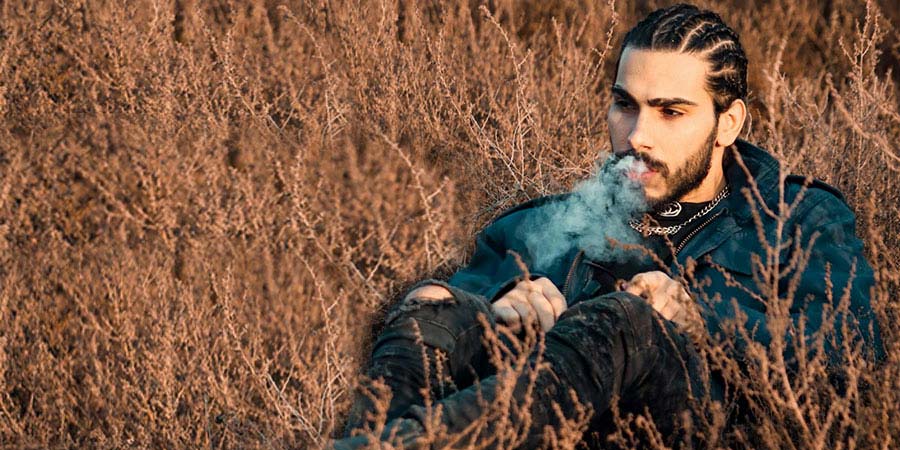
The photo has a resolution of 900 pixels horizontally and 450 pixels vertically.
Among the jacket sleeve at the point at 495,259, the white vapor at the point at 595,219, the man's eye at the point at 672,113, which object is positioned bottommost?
the jacket sleeve at the point at 495,259

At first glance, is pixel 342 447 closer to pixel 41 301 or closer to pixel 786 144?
pixel 41 301

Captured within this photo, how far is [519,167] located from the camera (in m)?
4.69

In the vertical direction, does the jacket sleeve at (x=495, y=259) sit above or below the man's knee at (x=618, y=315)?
below

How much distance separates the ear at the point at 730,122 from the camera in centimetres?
323

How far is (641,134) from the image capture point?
10.2ft

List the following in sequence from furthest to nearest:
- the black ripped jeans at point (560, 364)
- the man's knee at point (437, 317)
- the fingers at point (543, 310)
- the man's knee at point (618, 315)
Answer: the fingers at point (543, 310)
the man's knee at point (437, 317)
the man's knee at point (618, 315)
the black ripped jeans at point (560, 364)

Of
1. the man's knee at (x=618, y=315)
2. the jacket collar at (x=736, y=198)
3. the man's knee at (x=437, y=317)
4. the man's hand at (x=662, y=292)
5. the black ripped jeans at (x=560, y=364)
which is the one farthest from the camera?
the jacket collar at (x=736, y=198)

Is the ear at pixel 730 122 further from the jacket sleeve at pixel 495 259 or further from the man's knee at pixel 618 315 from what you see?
the man's knee at pixel 618 315

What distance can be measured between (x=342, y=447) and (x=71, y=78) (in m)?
3.42

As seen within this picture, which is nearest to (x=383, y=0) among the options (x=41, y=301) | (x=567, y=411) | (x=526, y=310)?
(x=41, y=301)

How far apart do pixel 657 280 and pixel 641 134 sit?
56 cm

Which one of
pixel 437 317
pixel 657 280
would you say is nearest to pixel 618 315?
pixel 657 280

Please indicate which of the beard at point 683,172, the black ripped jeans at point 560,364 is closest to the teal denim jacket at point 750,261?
the beard at point 683,172

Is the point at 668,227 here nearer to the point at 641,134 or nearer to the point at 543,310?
the point at 641,134
